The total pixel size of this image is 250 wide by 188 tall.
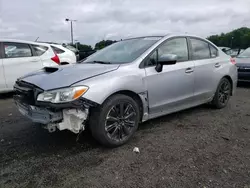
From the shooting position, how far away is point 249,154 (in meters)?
3.01

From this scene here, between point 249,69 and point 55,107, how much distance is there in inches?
273

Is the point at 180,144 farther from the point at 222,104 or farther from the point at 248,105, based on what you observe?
the point at 248,105

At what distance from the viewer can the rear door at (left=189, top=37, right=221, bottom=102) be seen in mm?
4301

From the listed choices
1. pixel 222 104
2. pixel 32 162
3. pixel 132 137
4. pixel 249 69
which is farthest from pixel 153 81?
pixel 249 69

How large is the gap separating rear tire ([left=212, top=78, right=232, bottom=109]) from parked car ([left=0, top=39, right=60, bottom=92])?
453 centimetres

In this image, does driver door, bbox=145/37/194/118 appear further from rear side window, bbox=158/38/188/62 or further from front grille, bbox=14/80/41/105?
front grille, bbox=14/80/41/105

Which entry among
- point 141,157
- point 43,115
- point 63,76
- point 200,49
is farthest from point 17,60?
point 141,157

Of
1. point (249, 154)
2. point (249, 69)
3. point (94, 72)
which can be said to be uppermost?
point (94, 72)

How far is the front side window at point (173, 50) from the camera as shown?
3620mm

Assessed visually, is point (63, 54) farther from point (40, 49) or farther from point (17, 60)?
point (17, 60)

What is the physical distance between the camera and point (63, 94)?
2.75 meters

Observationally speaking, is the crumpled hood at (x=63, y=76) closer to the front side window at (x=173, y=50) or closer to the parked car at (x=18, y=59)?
the front side window at (x=173, y=50)

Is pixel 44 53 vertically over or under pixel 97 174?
over

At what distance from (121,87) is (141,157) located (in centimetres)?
90
